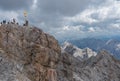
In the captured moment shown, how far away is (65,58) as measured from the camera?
136750 millimetres

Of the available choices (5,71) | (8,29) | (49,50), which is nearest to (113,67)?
(49,50)

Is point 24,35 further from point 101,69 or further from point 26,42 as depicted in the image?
point 101,69

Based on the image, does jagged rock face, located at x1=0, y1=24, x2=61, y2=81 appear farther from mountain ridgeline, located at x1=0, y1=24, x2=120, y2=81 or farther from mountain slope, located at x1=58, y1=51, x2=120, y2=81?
mountain slope, located at x1=58, y1=51, x2=120, y2=81

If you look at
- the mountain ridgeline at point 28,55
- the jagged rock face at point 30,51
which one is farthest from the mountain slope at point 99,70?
the jagged rock face at point 30,51

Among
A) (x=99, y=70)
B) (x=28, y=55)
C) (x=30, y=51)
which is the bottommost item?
(x=99, y=70)

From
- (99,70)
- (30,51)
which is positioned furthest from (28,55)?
(99,70)

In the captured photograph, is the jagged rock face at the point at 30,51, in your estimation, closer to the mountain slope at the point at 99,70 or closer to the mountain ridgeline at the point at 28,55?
the mountain ridgeline at the point at 28,55

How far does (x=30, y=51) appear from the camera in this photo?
4370 inches

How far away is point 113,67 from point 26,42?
3210 inches

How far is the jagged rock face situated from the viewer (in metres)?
105

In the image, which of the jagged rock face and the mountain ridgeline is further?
the jagged rock face

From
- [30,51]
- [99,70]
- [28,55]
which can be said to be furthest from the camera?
[99,70]

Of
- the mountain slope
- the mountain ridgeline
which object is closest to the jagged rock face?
the mountain ridgeline

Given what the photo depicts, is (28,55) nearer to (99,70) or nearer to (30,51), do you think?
(30,51)
